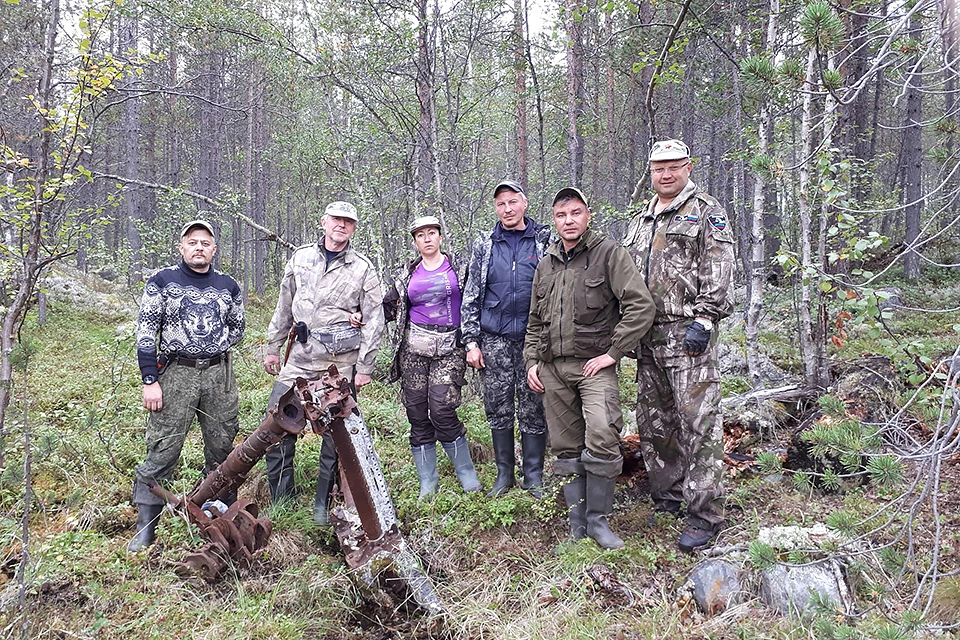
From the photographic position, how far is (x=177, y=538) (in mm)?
3768

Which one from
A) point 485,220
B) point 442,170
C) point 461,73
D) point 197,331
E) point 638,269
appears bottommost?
point 197,331

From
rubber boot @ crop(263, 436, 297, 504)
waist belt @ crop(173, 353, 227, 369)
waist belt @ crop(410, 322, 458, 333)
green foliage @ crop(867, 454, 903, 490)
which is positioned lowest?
rubber boot @ crop(263, 436, 297, 504)

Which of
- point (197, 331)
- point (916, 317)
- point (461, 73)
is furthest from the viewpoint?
point (916, 317)

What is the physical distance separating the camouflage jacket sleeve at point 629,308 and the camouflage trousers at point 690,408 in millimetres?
239

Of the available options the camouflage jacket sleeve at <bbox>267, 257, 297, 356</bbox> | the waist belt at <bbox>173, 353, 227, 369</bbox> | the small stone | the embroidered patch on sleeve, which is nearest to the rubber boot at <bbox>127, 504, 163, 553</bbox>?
the waist belt at <bbox>173, 353, 227, 369</bbox>

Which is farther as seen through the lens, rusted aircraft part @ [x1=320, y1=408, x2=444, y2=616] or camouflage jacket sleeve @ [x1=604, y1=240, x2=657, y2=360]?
camouflage jacket sleeve @ [x1=604, y1=240, x2=657, y2=360]

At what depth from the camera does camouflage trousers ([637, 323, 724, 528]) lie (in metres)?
3.56

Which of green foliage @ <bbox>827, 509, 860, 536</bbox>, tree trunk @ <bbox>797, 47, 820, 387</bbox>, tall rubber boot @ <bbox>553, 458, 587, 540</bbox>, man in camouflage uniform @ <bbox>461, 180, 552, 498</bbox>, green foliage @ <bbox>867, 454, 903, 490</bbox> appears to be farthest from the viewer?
tree trunk @ <bbox>797, 47, 820, 387</bbox>

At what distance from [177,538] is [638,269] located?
12.2 feet

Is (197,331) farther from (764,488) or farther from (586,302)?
(764,488)

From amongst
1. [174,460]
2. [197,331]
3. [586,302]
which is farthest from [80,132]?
[586,302]

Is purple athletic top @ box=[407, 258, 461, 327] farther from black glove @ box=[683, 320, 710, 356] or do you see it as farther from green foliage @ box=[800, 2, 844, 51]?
green foliage @ box=[800, 2, 844, 51]

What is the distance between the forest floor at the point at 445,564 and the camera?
9.38 ft

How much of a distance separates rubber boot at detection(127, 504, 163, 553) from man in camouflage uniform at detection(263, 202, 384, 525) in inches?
33.4
